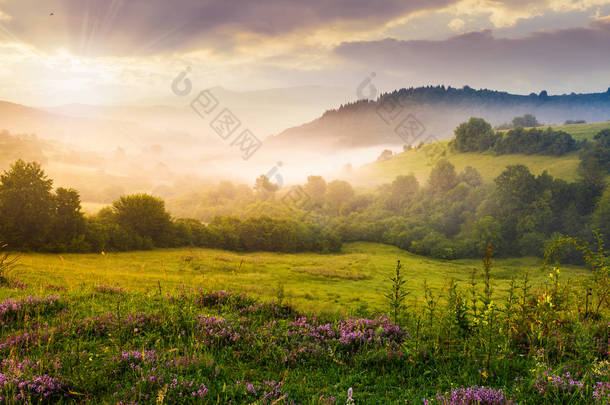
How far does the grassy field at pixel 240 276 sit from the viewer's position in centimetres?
1362

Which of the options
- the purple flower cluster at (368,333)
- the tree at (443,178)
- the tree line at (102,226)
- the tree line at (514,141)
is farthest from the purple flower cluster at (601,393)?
the tree line at (514,141)

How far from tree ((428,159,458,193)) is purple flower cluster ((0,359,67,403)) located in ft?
422

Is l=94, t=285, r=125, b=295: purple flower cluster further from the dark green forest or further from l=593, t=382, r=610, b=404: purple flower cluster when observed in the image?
the dark green forest

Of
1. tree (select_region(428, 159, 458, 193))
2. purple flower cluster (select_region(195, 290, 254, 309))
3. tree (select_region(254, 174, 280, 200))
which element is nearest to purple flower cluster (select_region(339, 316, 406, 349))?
purple flower cluster (select_region(195, 290, 254, 309))

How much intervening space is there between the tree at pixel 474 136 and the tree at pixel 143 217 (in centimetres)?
14038

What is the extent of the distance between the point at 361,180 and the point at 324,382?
17439cm

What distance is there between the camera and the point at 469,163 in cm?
14288

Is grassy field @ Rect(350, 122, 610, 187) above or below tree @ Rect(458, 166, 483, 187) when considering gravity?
above

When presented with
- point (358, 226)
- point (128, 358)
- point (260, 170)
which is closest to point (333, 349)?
point (128, 358)

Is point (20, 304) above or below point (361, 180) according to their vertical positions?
below

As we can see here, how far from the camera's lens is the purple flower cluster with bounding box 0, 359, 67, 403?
14.7 ft

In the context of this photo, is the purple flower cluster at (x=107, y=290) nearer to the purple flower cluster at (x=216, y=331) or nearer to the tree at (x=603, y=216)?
the purple flower cluster at (x=216, y=331)

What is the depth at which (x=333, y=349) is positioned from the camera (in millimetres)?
7195

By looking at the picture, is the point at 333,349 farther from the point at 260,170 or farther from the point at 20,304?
the point at 260,170
